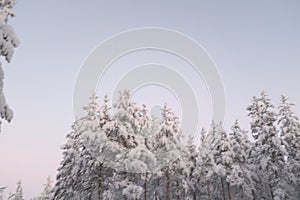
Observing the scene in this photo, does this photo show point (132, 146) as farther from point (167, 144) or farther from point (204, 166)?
point (204, 166)

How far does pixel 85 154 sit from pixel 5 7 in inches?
685

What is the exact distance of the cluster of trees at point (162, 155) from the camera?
26.1m

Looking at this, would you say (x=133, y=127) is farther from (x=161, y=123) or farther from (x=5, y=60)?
(x=5, y=60)

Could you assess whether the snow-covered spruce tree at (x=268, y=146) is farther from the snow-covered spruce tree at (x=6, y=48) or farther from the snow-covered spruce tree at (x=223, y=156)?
the snow-covered spruce tree at (x=6, y=48)

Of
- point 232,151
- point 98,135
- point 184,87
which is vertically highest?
point 184,87

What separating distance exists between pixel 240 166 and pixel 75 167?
21.6m

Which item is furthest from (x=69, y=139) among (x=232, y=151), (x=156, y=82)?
(x=232, y=151)

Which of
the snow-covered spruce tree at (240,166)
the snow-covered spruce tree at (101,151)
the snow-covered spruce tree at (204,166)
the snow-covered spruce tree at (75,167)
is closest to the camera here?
the snow-covered spruce tree at (101,151)

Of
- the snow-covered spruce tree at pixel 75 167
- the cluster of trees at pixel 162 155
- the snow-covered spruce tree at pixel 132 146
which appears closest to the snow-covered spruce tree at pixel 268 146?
the cluster of trees at pixel 162 155

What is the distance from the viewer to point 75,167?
90.0ft

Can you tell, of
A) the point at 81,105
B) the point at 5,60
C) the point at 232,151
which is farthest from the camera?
the point at 232,151

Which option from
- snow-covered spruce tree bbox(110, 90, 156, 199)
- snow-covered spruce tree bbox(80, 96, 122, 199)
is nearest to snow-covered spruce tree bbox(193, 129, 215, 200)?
snow-covered spruce tree bbox(110, 90, 156, 199)

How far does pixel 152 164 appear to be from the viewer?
26984 mm

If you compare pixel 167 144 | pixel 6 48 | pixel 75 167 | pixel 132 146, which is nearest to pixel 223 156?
pixel 167 144
